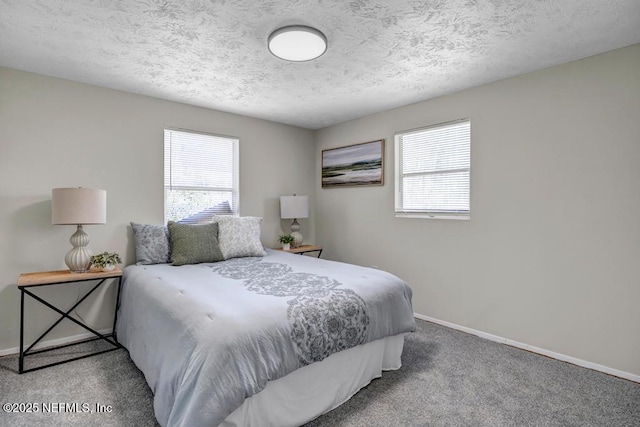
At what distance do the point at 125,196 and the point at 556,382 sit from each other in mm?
A: 4046

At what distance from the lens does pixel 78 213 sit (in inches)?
102

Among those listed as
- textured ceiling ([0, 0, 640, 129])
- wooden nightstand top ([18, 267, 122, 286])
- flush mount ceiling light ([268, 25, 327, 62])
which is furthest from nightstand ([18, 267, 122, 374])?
flush mount ceiling light ([268, 25, 327, 62])

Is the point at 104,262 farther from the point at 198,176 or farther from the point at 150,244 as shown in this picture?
the point at 198,176

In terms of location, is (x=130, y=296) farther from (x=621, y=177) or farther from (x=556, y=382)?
(x=621, y=177)

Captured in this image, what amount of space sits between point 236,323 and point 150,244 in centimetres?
195

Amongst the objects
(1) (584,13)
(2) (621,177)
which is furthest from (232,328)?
(2) (621,177)

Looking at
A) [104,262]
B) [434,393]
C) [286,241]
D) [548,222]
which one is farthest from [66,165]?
[548,222]

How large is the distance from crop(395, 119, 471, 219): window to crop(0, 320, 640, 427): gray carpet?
1.46 m

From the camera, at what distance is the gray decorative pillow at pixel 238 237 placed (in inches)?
133

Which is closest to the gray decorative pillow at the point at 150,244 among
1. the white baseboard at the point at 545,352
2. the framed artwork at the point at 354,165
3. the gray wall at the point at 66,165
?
the gray wall at the point at 66,165

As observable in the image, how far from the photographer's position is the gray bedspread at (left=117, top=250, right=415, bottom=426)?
4.89ft

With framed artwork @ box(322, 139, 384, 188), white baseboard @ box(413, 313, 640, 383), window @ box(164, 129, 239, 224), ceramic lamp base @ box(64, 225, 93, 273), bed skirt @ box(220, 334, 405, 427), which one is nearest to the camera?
bed skirt @ box(220, 334, 405, 427)

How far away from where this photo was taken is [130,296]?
2.64 m

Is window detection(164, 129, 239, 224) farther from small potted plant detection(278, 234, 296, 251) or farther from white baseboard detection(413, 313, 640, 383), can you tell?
white baseboard detection(413, 313, 640, 383)
